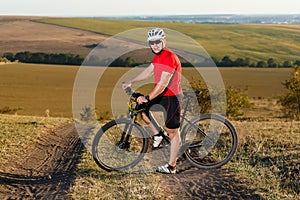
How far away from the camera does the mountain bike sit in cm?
811

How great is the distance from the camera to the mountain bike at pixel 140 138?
8.11 metres

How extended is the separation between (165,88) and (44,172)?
3064mm

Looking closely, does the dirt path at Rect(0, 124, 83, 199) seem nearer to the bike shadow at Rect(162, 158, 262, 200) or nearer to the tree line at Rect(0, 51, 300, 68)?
the bike shadow at Rect(162, 158, 262, 200)

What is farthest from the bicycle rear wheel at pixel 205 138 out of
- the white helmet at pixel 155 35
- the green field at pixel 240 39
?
the green field at pixel 240 39

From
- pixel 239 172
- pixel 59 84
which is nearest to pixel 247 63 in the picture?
pixel 59 84

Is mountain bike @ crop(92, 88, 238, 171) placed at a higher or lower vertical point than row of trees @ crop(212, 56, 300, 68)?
higher

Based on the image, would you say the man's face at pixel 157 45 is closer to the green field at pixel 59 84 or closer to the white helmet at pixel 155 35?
the white helmet at pixel 155 35

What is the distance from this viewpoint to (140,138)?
8.30 m

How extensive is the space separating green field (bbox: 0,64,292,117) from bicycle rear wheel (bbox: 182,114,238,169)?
40082 mm

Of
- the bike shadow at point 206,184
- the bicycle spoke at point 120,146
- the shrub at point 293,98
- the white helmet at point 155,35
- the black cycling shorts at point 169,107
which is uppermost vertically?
the white helmet at point 155,35

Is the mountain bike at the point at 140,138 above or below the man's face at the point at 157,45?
below

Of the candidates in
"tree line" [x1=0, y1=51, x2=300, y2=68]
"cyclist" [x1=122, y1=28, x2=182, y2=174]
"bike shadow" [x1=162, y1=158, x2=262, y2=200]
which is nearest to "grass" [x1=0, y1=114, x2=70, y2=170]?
"cyclist" [x1=122, y1=28, x2=182, y2=174]

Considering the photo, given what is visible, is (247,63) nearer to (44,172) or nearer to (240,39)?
(240,39)

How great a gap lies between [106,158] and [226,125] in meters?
2.55
